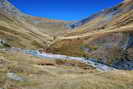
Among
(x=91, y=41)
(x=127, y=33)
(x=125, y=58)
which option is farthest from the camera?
(x=91, y=41)

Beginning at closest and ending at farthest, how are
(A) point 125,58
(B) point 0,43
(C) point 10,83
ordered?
(C) point 10,83
(A) point 125,58
(B) point 0,43

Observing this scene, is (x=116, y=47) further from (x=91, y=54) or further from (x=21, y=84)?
(x=21, y=84)

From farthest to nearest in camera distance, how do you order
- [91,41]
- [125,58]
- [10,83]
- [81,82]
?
[91,41] < [125,58] < [81,82] < [10,83]

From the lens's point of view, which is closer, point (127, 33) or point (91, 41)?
point (127, 33)

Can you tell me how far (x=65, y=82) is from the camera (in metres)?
25.9

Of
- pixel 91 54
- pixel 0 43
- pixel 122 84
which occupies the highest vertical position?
pixel 0 43

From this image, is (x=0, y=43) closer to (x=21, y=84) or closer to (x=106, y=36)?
(x=106, y=36)

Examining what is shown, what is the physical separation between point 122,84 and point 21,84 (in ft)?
45.4

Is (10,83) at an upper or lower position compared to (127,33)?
lower

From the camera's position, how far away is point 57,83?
997 inches

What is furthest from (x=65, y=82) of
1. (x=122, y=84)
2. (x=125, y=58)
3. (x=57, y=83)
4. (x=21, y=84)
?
(x=125, y=58)

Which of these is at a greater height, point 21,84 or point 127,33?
point 127,33

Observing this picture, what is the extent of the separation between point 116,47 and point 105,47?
186 inches

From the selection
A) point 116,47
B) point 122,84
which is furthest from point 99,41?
point 122,84
